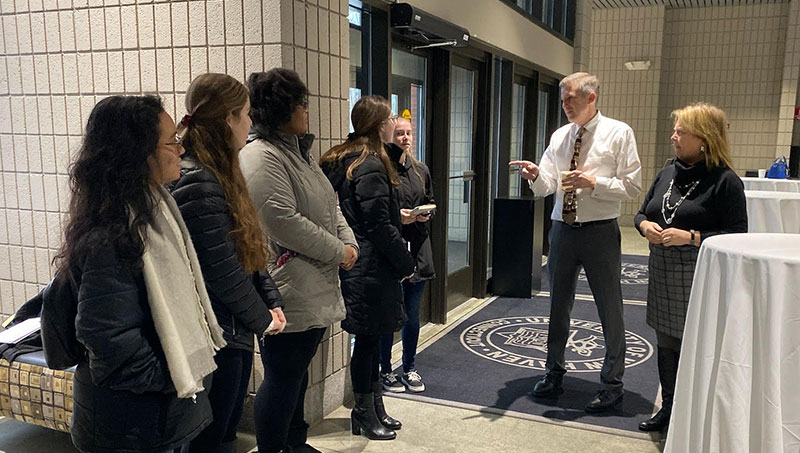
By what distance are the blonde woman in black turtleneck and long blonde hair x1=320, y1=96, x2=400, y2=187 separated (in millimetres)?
1160

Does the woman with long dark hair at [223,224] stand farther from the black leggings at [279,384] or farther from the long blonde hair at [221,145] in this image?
the black leggings at [279,384]

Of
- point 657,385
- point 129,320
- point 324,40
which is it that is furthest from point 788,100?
point 129,320

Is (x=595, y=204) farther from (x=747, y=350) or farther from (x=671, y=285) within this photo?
(x=747, y=350)

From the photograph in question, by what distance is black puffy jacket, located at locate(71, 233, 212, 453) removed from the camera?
1376mm

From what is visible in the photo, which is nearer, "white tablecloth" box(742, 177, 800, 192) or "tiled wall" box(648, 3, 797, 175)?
"white tablecloth" box(742, 177, 800, 192)

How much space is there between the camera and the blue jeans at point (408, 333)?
3.30 m

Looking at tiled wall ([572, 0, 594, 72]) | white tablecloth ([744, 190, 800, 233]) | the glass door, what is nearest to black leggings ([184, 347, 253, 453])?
white tablecloth ([744, 190, 800, 233])

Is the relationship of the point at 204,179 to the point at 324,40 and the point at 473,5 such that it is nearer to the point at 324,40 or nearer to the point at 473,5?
the point at 324,40

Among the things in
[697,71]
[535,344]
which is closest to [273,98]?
[535,344]

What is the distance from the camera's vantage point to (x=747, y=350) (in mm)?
1735

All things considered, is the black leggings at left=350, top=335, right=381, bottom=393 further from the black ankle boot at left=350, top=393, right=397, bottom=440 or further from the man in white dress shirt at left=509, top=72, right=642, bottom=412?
the man in white dress shirt at left=509, top=72, right=642, bottom=412

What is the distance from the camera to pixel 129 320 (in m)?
1.41

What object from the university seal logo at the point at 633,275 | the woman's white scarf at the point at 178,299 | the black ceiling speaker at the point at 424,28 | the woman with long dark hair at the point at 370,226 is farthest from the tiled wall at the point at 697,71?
the woman's white scarf at the point at 178,299

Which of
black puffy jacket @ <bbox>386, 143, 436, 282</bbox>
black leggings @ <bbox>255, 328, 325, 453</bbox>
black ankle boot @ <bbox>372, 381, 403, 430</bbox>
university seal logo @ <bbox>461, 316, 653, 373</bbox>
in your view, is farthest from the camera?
university seal logo @ <bbox>461, 316, 653, 373</bbox>
